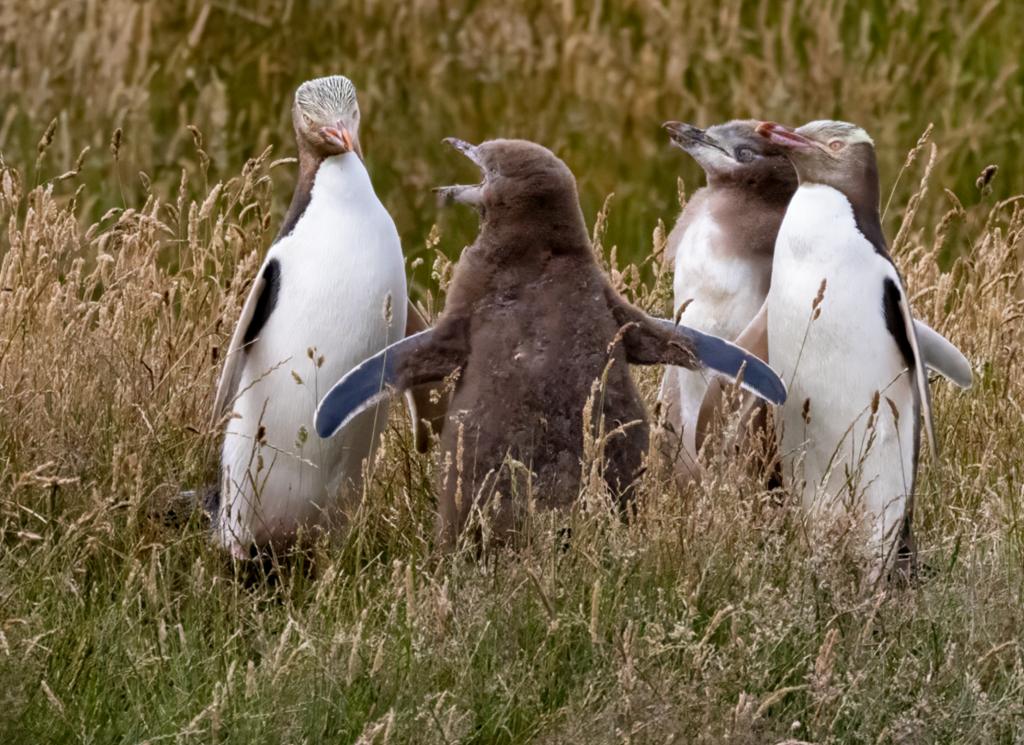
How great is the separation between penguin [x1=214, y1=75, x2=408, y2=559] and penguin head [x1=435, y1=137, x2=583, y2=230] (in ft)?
1.08

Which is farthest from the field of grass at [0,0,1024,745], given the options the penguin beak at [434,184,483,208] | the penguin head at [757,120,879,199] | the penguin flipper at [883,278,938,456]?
the penguin beak at [434,184,483,208]

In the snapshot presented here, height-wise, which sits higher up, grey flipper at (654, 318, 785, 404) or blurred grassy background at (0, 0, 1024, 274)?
grey flipper at (654, 318, 785, 404)

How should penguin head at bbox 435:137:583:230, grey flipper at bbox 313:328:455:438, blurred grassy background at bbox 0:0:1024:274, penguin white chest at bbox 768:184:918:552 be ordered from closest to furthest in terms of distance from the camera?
grey flipper at bbox 313:328:455:438 → penguin head at bbox 435:137:583:230 → penguin white chest at bbox 768:184:918:552 → blurred grassy background at bbox 0:0:1024:274

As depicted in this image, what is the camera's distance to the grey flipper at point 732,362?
16.1ft

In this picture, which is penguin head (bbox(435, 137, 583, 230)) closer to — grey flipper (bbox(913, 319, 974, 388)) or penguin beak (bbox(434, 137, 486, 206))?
penguin beak (bbox(434, 137, 486, 206))

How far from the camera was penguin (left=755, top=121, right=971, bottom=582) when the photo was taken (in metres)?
5.16

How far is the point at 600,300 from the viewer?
5031 mm

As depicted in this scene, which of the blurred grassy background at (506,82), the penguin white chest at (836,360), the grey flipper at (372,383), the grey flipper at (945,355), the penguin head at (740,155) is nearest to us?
the grey flipper at (372,383)

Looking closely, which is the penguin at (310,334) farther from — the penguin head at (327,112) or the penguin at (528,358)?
the penguin at (528,358)

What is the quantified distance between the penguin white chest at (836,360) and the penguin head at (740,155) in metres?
0.37

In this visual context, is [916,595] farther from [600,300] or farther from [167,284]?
[167,284]

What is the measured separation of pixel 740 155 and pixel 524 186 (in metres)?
0.90

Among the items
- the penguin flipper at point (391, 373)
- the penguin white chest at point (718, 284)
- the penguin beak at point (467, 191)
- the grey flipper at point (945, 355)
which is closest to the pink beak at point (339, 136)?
the penguin beak at point (467, 191)

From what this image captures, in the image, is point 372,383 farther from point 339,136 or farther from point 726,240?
point 726,240
